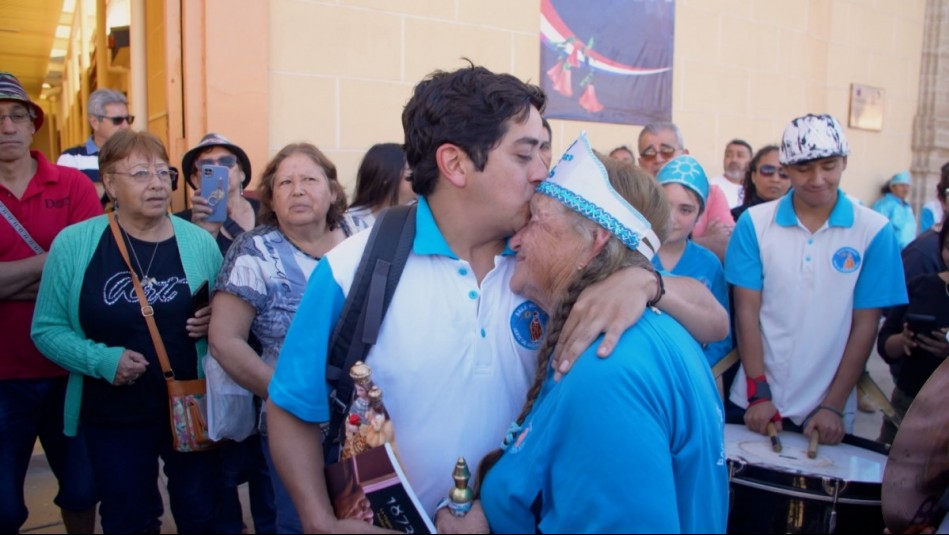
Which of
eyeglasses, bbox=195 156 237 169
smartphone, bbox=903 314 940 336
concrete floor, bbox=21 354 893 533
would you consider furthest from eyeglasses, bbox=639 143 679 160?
concrete floor, bbox=21 354 893 533

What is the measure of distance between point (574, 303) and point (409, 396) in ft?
1.51

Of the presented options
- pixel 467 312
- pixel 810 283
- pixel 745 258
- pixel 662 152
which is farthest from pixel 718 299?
pixel 467 312

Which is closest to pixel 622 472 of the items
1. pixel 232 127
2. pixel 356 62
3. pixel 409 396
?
pixel 409 396

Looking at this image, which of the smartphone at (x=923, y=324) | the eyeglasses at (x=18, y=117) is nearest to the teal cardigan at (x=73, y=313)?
the eyeglasses at (x=18, y=117)

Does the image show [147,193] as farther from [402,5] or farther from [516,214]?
[402,5]

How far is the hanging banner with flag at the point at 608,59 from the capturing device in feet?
18.3

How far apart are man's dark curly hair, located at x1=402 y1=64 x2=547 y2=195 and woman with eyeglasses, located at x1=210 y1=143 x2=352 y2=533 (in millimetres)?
1173

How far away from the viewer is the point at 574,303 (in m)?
1.51

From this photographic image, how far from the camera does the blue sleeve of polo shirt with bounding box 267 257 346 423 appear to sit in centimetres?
159

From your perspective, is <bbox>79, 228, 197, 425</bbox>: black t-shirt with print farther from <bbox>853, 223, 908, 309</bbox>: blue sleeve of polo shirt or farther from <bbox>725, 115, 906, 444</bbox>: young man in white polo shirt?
<bbox>853, 223, 908, 309</bbox>: blue sleeve of polo shirt

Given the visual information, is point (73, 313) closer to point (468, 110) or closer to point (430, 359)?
point (430, 359)

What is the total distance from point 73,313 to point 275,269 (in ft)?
2.67

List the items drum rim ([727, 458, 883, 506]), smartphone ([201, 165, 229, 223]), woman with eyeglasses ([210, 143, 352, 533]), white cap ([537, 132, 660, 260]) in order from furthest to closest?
smartphone ([201, 165, 229, 223]) → woman with eyeglasses ([210, 143, 352, 533]) → drum rim ([727, 458, 883, 506]) → white cap ([537, 132, 660, 260])

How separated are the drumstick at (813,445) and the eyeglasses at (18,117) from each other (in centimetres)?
360
